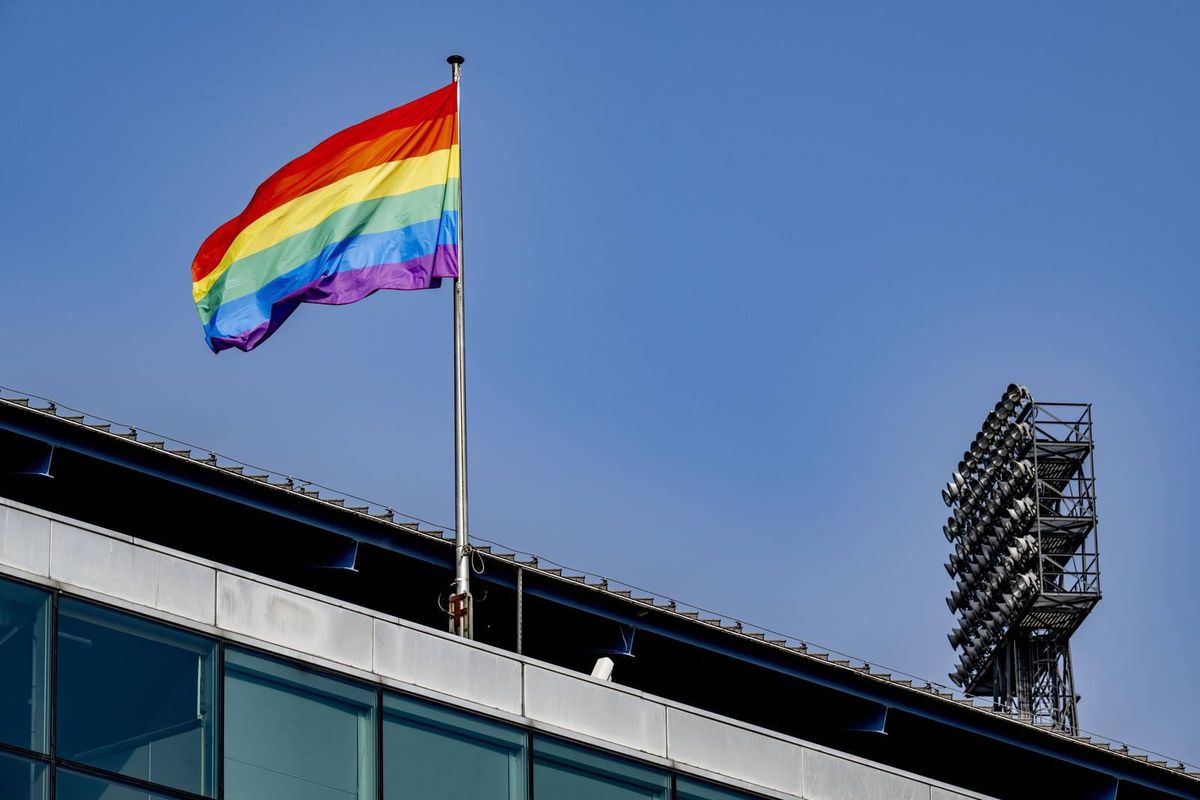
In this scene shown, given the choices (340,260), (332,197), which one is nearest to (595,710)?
(340,260)

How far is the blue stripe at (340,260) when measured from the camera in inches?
1457

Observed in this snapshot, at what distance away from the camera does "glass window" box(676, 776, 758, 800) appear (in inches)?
1313

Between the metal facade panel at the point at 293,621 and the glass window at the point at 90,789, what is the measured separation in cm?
253

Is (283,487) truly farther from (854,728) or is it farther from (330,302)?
(854,728)

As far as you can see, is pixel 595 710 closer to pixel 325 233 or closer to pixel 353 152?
pixel 325 233

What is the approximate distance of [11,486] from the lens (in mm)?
44938

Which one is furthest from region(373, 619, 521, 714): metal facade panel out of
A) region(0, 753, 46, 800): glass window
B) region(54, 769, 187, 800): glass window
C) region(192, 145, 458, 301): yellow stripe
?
region(192, 145, 458, 301): yellow stripe

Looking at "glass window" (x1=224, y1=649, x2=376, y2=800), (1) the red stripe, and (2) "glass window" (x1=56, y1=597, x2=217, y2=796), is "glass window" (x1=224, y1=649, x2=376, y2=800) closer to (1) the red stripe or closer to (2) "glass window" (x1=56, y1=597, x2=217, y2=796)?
(2) "glass window" (x1=56, y1=597, x2=217, y2=796)

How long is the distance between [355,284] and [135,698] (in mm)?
9834

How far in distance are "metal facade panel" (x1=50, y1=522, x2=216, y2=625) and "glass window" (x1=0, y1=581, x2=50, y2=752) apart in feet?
1.86

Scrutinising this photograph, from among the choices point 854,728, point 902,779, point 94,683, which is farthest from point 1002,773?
point 94,683

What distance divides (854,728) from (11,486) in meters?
18.0

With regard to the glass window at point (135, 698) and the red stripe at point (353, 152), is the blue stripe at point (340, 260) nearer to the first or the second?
the red stripe at point (353, 152)

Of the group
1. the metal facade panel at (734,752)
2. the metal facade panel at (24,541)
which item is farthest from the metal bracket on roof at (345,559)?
the metal facade panel at (24,541)
